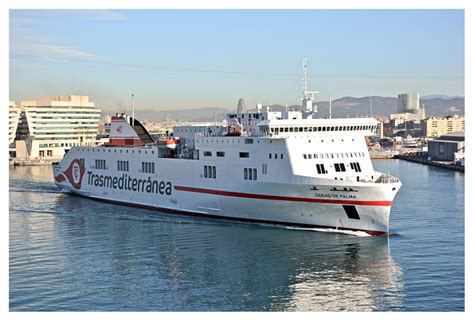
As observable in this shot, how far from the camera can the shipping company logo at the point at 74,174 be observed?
3231 cm

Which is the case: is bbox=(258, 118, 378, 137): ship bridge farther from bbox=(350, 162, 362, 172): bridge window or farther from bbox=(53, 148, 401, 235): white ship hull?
bbox=(53, 148, 401, 235): white ship hull

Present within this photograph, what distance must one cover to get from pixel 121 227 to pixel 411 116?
159 metres

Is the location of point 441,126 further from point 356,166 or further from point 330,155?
point 330,155

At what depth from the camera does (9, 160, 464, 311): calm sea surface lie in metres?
14.4

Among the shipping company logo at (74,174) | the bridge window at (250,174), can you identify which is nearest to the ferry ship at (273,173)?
the bridge window at (250,174)

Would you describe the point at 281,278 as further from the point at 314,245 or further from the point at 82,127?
the point at 82,127

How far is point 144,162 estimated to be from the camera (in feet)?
90.4

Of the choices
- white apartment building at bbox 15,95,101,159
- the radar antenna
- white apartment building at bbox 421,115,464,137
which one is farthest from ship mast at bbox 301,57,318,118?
white apartment building at bbox 421,115,464,137

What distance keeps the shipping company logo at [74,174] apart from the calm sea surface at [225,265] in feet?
21.8

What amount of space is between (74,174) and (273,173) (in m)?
14.6

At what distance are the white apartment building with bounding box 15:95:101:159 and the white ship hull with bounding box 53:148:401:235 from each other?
51.5 metres

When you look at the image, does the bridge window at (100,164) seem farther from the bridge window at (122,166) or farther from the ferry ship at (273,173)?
the ferry ship at (273,173)

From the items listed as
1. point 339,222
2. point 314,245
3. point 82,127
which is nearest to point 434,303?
point 314,245

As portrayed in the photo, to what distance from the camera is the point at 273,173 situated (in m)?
21.6
